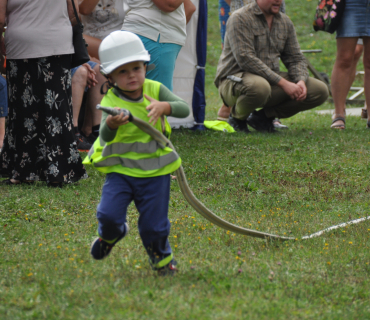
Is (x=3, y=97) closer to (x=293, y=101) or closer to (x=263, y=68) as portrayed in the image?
(x=263, y=68)

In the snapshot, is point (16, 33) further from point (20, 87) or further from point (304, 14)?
point (304, 14)

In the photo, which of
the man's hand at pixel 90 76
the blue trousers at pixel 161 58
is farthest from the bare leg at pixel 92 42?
the blue trousers at pixel 161 58

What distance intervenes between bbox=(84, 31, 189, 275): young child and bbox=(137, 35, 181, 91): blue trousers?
272cm

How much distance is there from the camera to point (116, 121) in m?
2.60

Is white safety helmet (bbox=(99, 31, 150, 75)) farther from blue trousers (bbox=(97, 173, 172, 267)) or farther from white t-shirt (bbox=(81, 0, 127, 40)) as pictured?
white t-shirt (bbox=(81, 0, 127, 40))

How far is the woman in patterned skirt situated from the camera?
4535 mm

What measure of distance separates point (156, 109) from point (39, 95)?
2.34m

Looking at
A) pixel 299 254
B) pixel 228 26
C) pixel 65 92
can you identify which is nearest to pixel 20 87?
pixel 65 92

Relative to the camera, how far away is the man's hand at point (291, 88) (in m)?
6.95

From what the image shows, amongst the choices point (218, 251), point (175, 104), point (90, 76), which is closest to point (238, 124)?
point (90, 76)

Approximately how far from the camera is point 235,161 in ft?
18.6

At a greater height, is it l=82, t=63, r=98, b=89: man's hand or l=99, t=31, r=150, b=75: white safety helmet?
l=99, t=31, r=150, b=75: white safety helmet

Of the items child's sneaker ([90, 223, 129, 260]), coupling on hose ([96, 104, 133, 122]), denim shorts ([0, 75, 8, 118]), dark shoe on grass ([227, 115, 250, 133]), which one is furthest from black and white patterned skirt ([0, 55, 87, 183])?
dark shoe on grass ([227, 115, 250, 133])

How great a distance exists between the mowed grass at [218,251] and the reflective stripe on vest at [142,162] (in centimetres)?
56
